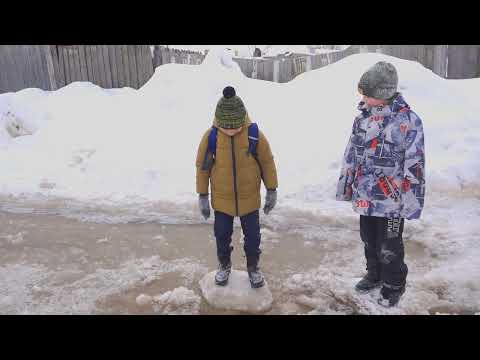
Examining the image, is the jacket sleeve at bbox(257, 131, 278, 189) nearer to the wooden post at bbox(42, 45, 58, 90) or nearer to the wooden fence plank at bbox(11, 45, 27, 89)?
the wooden post at bbox(42, 45, 58, 90)

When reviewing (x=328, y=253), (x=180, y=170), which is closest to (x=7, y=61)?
(x=180, y=170)

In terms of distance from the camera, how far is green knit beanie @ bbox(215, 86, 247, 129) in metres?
3.07

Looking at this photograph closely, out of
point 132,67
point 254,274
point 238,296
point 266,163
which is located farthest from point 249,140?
point 132,67

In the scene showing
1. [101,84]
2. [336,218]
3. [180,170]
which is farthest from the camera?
[101,84]

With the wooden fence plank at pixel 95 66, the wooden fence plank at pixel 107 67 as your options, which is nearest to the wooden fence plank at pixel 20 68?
the wooden fence plank at pixel 95 66

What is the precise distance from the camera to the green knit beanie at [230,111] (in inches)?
121

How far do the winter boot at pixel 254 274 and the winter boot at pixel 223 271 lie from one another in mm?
182

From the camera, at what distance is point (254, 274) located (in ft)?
11.5

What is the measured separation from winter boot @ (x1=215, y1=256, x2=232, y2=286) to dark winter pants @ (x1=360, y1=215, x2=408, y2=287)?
1111 millimetres

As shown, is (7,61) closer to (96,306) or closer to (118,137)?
(118,137)

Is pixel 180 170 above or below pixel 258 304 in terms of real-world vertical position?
above

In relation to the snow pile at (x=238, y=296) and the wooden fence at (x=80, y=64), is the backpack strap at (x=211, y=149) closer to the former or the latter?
the snow pile at (x=238, y=296)

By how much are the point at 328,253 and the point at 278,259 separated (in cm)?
48

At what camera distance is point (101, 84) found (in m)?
10.6
